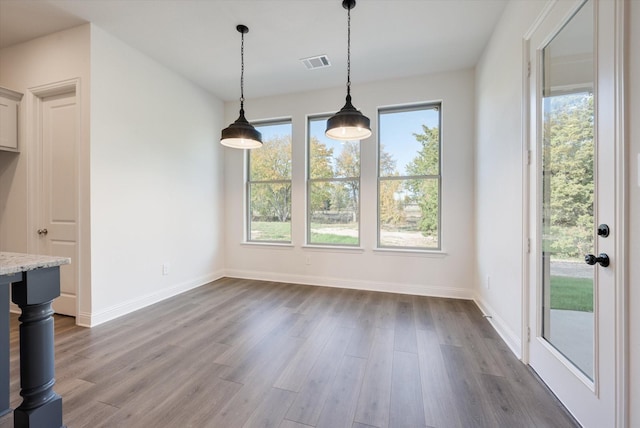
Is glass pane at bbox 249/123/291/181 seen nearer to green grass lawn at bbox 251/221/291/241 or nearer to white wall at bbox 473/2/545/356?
green grass lawn at bbox 251/221/291/241

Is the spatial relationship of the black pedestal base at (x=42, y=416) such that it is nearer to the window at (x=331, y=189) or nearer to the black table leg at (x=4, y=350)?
the black table leg at (x=4, y=350)

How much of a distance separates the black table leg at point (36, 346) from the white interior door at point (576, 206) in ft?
8.76

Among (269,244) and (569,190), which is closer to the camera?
(569,190)

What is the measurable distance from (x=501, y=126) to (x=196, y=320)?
3.65 m

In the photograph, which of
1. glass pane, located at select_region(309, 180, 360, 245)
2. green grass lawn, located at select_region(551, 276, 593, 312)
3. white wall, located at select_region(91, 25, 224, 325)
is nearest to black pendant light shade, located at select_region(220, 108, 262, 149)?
white wall, located at select_region(91, 25, 224, 325)

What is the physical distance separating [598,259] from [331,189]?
3248 millimetres

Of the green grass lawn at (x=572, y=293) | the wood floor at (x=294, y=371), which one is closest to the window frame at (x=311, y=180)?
the wood floor at (x=294, y=371)

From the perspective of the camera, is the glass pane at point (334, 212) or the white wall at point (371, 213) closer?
the white wall at point (371, 213)

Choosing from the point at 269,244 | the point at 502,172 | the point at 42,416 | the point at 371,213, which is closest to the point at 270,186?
the point at 269,244

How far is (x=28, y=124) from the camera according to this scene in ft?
10.1

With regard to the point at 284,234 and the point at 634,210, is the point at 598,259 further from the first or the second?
the point at 284,234

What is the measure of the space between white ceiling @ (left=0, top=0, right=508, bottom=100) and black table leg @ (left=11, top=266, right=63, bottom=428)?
8.50 feet

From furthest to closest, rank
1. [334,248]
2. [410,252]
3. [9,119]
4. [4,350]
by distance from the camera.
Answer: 1. [334,248]
2. [410,252]
3. [9,119]
4. [4,350]

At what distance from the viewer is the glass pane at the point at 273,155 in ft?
14.8
